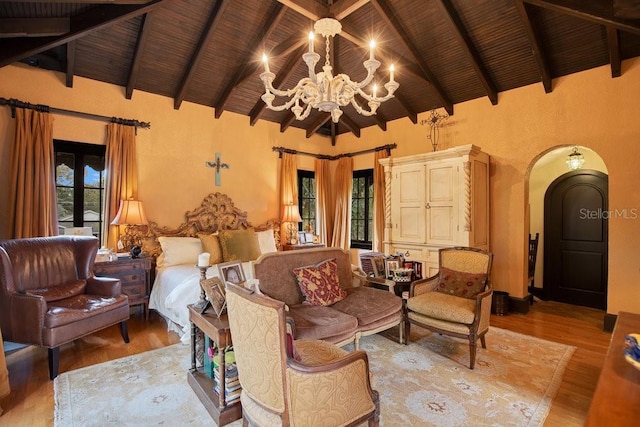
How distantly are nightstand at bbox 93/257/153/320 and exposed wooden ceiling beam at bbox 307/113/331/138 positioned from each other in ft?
12.4

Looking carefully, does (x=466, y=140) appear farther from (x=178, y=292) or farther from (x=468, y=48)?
(x=178, y=292)

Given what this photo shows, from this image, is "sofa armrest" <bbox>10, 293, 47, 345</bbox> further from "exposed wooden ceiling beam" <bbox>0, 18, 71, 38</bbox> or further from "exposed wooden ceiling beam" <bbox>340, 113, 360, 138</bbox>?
"exposed wooden ceiling beam" <bbox>340, 113, 360, 138</bbox>

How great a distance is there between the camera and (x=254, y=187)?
5680 mm

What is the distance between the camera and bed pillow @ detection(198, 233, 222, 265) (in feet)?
14.3

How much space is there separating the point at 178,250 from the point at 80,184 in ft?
5.00

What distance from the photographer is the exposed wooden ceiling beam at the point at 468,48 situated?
11.2 ft

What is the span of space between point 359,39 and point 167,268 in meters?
3.87

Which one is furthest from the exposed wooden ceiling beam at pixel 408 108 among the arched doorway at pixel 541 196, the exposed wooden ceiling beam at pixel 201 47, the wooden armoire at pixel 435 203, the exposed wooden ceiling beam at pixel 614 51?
the exposed wooden ceiling beam at pixel 201 47

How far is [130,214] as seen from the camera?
4004 mm

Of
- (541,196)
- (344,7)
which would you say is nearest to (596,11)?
(344,7)

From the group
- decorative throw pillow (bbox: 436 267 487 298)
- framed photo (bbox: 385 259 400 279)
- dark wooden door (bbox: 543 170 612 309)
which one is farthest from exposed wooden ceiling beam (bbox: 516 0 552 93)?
framed photo (bbox: 385 259 400 279)

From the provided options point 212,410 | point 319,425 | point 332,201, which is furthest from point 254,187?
point 319,425

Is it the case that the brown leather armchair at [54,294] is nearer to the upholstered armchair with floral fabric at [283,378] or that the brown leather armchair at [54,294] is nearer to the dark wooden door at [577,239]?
the upholstered armchair with floral fabric at [283,378]

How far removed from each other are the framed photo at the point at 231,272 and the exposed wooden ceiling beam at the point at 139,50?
2.94 meters
